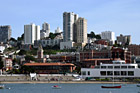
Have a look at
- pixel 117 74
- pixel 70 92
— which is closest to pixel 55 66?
pixel 117 74

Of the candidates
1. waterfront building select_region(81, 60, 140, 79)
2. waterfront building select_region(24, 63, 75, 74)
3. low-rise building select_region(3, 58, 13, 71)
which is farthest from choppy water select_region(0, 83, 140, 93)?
low-rise building select_region(3, 58, 13, 71)

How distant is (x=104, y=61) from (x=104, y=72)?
107 ft

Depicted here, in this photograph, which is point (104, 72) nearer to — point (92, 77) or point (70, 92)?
point (92, 77)

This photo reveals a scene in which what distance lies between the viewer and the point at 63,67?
13788 centimetres

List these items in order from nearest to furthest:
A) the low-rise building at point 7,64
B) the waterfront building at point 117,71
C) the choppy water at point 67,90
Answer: the choppy water at point 67,90 → the waterfront building at point 117,71 → the low-rise building at point 7,64

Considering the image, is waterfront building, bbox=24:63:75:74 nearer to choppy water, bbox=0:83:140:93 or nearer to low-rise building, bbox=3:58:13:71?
low-rise building, bbox=3:58:13:71

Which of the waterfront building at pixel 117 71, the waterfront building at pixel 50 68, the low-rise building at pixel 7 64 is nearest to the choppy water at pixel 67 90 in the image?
the waterfront building at pixel 117 71

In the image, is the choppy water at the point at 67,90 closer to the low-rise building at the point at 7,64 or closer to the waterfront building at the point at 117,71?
the waterfront building at the point at 117,71

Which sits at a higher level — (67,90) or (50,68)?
(50,68)

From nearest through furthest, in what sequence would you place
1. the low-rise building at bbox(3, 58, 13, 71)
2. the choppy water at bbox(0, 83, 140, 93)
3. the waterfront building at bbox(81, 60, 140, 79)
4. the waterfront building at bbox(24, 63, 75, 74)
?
1. the choppy water at bbox(0, 83, 140, 93)
2. the waterfront building at bbox(81, 60, 140, 79)
3. the waterfront building at bbox(24, 63, 75, 74)
4. the low-rise building at bbox(3, 58, 13, 71)

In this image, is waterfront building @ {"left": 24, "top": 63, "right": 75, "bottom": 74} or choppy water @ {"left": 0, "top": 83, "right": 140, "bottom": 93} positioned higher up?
waterfront building @ {"left": 24, "top": 63, "right": 75, "bottom": 74}

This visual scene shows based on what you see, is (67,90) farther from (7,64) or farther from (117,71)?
(7,64)

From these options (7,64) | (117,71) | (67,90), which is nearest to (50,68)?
(7,64)

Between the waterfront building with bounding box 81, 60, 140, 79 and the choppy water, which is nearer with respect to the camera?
the choppy water
